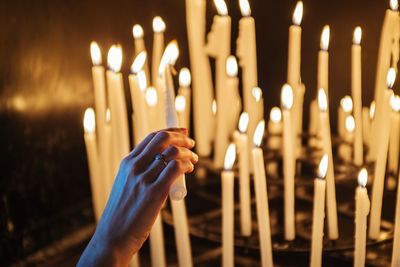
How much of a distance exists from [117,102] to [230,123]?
1.70ft

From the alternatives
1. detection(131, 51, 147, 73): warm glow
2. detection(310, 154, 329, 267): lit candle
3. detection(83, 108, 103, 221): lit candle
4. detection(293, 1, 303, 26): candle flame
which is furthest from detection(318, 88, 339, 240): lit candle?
detection(83, 108, 103, 221): lit candle

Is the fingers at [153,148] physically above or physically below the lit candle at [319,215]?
above

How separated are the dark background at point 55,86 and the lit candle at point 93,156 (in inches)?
8.1

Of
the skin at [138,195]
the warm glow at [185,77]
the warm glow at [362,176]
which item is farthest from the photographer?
the warm glow at [185,77]

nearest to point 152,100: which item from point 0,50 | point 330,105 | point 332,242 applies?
point 0,50

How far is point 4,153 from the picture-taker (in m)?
1.47

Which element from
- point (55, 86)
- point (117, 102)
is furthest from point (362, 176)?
point (55, 86)

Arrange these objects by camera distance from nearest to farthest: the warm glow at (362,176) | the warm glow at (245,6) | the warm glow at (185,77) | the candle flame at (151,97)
Answer: the warm glow at (362,176), the candle flame at (151,97), the warm glow at (245,6), the warm glow at (185,77)

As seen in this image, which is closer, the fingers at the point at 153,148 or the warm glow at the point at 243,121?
the fingers at the point at 153,148

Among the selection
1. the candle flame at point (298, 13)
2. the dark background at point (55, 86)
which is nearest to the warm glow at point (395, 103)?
the candle flame at point (298, 13)

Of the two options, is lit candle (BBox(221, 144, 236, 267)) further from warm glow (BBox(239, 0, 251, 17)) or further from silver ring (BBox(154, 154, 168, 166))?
warm glow (BBox(239, 0, 251, 17))

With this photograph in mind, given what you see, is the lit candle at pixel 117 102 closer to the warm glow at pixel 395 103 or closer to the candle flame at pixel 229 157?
the candle flame at pixel 229 157

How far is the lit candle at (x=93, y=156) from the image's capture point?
138 centimetres

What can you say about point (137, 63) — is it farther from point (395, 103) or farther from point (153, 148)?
point (395, 103)
